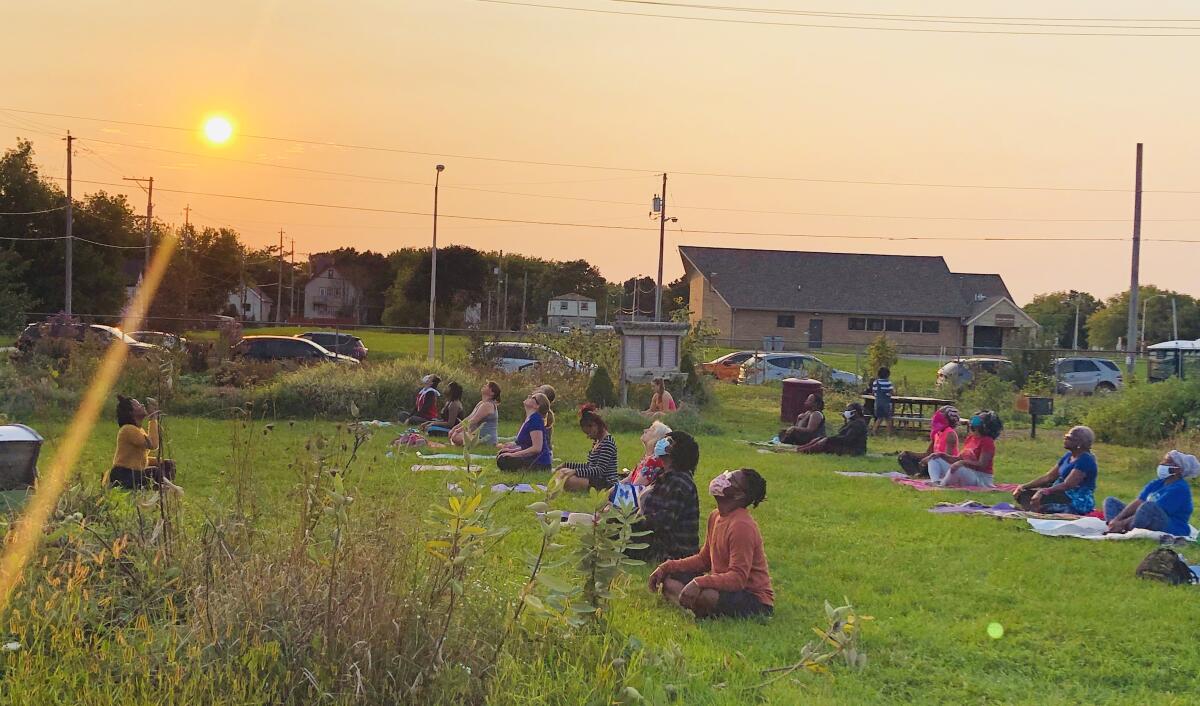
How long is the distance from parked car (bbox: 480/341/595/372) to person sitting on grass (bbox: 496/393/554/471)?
425 inches

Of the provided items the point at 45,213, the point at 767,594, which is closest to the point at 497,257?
the point at 45,213

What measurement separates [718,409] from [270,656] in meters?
19.3

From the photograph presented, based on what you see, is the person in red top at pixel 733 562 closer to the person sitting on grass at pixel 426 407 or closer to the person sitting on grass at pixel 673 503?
the person sitting on grass at pixel 673 503

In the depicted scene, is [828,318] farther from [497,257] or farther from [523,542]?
[523,542]

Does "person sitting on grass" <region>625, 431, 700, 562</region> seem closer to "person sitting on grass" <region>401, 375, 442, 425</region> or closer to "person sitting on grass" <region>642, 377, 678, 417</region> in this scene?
"person sitting on grass" <region>401, 375, 442, 425</region>

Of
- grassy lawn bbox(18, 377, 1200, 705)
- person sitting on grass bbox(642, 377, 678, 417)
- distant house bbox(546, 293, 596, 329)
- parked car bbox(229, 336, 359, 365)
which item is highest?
distant house bbox(546, 293, 596, 329)

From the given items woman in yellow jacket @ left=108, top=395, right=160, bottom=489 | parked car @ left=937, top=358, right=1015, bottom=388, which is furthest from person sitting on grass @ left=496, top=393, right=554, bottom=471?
parked car @ left=937, top=358, right=1015, bottom=388

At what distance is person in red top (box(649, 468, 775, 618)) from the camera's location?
656 centimetres

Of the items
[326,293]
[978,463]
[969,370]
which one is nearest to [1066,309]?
[326,293]

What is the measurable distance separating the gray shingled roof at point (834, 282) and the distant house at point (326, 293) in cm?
5677

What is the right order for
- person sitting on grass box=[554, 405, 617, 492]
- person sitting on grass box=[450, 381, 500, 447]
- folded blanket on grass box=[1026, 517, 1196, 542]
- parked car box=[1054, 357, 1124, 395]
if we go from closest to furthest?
1. folded blanket on grass box=[1026, 517, 1196, 542]
2. person sitting on grass box=[554, 405, 617, 492]
3. person sitting on grass box=[450, 381, 500, 447]
4. parked car box=[1054, 357, 1124, 395]

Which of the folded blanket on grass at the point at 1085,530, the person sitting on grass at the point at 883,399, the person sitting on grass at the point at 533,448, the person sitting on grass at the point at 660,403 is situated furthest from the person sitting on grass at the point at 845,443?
the folded blanket on grass at the point at 1085,530

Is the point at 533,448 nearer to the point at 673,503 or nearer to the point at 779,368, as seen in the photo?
the point at 673,503

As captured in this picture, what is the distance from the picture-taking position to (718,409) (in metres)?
23.5
